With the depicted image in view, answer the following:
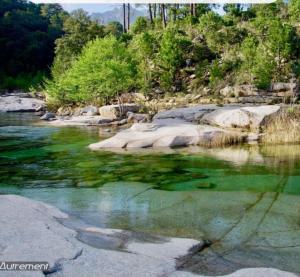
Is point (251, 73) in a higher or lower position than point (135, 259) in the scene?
higher

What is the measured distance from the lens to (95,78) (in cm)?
2500

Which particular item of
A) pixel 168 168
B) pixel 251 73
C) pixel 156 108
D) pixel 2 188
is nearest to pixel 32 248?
pixel 2 188

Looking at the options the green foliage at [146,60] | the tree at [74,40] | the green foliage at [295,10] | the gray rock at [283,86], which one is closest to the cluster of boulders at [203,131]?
the gray rock at [283,86]

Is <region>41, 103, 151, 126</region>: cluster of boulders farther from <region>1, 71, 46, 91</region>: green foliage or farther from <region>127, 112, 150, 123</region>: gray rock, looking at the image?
<region>1, 71, 46, 91</region>: green foliage

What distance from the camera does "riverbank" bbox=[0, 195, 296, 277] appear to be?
4598 mm

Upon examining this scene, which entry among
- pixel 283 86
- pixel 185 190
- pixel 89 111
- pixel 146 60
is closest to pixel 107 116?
pixel 89 111

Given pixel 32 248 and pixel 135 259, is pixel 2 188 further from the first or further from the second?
pixel 135 259

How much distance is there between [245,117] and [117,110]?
397 inches

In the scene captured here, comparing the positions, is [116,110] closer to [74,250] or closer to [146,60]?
[146,60]

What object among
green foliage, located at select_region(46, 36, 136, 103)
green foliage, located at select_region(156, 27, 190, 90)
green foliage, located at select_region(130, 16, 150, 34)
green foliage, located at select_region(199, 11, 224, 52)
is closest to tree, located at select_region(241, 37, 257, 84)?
green foliage, located at select_region(199, 11, 224, 52)

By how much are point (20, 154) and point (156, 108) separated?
11.9 meters

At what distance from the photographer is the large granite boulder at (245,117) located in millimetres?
15586

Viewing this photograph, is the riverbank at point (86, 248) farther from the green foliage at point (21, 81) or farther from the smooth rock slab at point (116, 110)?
the green foliage at point (21, 81)

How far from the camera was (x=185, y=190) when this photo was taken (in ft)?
30.0
